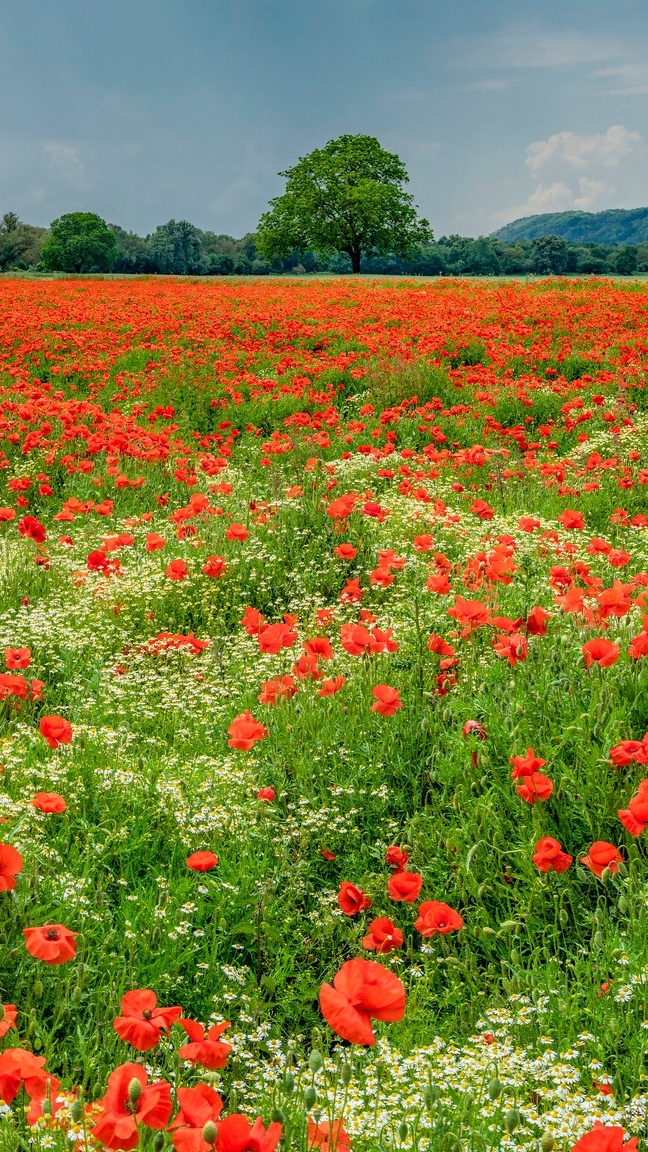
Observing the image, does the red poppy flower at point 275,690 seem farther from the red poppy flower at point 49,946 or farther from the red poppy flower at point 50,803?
the red poppy flower at point 49,946

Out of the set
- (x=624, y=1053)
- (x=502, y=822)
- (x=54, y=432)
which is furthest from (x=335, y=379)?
(x=624, y=1053)

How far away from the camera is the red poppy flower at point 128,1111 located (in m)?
1.60

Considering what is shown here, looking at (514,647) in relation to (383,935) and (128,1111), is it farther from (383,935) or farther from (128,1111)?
(128,1111)

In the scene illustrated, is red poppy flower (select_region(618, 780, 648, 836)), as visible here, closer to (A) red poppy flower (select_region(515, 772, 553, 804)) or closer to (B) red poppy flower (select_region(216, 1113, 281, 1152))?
(A) red poppy flower (select_region(515, 772, 553, 804))

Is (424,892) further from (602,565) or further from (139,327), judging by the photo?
(139,327)

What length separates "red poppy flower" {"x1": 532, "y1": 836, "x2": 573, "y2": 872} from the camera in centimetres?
276

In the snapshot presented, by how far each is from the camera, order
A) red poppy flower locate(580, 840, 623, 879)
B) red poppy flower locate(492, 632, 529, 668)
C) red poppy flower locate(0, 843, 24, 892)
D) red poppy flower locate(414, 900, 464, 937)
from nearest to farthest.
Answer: red poppy flower locate(0, 843, 24, 892), red poppy flower locate(414, 900, 464, 937), red poppy flower locate(580, 840, 623, 879), red poppy flower locate(492, 632, 529, 668)

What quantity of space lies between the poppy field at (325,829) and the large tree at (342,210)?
163ft

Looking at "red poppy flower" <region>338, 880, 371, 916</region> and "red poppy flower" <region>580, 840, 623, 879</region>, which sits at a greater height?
"red poppy flower" <region>338, 880, 371, 916</region>

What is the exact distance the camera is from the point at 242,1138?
154cm

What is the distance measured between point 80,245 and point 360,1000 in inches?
3439

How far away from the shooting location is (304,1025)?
298 cm

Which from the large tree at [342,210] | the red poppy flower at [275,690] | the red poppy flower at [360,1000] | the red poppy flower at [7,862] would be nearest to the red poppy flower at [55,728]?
the red poppy flower at [7,862]

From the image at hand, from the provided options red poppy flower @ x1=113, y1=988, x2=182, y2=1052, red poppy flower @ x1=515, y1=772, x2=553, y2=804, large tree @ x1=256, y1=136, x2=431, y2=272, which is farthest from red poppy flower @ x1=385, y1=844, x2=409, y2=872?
large tree @ x1=256, y1=136, x2=431, y2=272
